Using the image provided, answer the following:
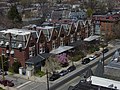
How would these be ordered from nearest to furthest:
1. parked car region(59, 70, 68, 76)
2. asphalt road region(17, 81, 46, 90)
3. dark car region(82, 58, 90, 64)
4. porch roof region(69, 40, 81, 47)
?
asphalt road region(17, 81, 46, 90)
parked car region(59, 70, 68, 76)
dark car region(82, 58, 90, 64)
porch roof region(69, 40, 81, 47)

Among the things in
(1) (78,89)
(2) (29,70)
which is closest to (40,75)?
(2) (29,70)

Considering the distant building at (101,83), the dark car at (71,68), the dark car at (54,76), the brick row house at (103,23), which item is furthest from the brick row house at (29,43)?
the brick row house at (103,23)

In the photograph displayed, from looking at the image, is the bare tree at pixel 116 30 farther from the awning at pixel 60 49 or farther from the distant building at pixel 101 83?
the distant building at pixel 101 83

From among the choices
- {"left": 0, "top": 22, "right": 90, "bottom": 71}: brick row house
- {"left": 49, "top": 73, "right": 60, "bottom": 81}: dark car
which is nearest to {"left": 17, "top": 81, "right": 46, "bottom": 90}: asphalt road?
{"left": 49, "top": 73, "right": 60, "bottom": 81}: dark car

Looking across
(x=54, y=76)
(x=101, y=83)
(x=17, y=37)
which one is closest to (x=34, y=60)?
(x=17, y=37)

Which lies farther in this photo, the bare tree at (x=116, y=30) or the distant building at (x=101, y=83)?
the bare tree at (x=116, y=30)

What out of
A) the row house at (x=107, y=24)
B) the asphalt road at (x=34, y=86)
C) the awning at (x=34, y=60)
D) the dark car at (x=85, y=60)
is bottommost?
the asphalt road at (x=34, y=86)

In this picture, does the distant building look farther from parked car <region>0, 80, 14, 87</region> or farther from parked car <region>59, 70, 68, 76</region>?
parked car <region>0, 80, 14, 87</region>

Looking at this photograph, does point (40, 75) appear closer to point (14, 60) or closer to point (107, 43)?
point (14, 60)
